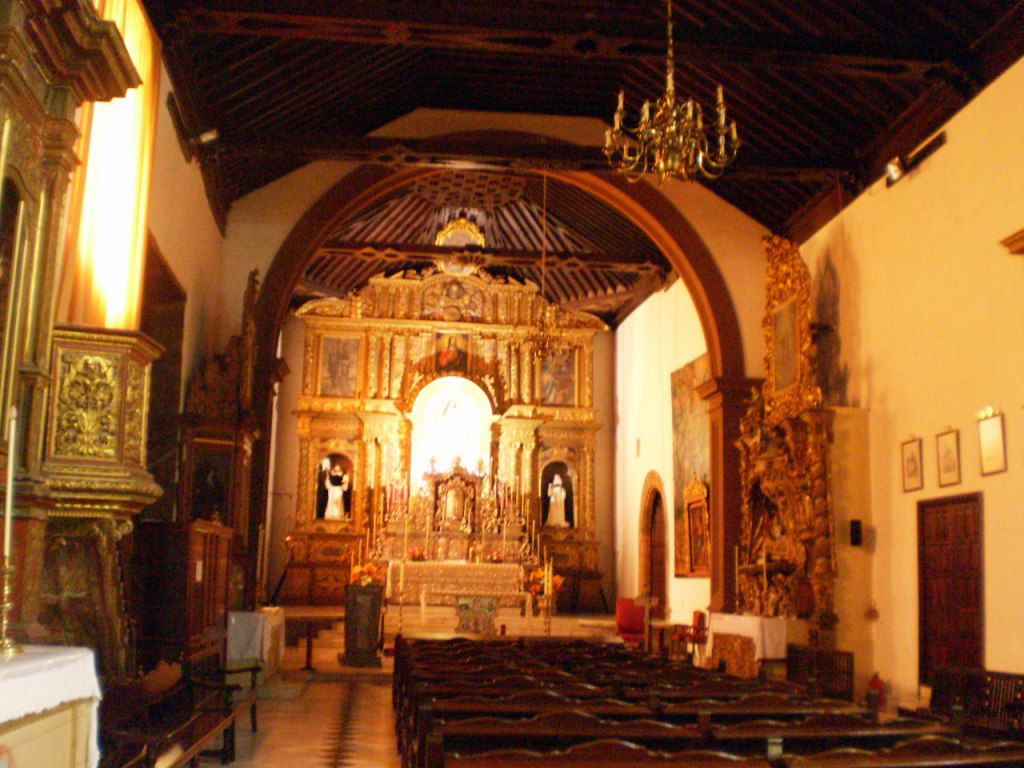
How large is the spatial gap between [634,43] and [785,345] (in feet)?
13.7

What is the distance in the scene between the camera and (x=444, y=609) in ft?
59.6

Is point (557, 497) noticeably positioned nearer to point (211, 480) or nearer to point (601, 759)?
point (211, 480)

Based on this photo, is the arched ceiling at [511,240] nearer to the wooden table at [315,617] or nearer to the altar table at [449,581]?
the altar table at [449,581]

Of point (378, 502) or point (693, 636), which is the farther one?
point (378, 502)

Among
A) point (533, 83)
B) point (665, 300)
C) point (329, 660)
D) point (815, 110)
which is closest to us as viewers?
point (815, 110)

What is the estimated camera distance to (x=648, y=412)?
62.4 ft

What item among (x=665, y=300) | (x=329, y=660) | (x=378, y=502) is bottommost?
(x=329, y=660)

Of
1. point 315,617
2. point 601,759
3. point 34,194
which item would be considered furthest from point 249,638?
point 601,759

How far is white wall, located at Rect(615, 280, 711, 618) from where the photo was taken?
16.8 meters

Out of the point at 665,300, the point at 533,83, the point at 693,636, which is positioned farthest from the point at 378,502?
the point at 533,83

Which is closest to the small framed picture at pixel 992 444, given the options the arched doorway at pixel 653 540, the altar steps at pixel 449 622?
the altar steps at pixel 449 622

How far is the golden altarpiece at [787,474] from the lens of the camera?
1092cm

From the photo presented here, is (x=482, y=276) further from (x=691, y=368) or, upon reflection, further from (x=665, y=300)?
(x=691, y=368)

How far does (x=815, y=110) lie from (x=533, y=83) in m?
3.47
